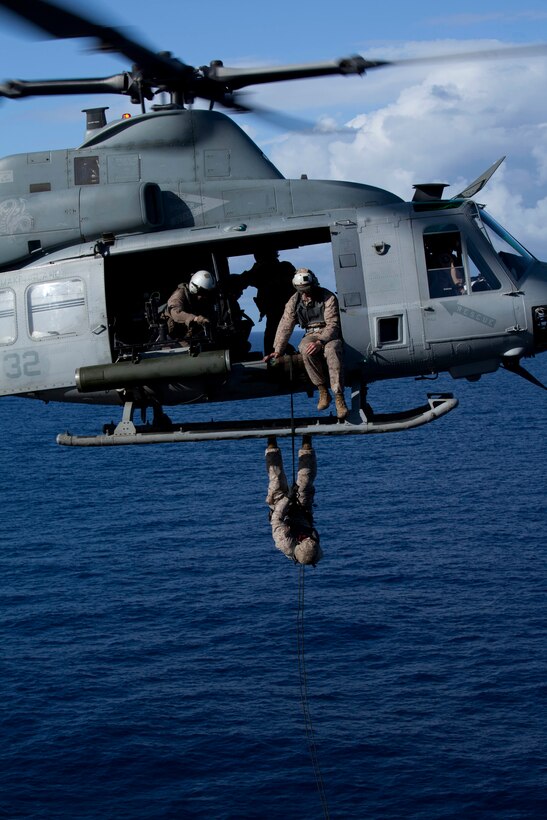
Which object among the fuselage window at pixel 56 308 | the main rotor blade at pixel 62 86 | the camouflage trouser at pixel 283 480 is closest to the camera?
the main rotor blade at pixel 62 86

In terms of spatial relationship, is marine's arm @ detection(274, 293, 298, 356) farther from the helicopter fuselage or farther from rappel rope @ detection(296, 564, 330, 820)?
rappel rope @ detection(296, 564, 330, 820)

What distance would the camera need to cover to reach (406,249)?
893 inches

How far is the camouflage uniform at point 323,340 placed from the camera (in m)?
22.5

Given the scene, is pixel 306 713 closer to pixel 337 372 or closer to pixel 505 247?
pixel 337 372

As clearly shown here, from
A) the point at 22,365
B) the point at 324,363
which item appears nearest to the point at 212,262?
the point at 324,363

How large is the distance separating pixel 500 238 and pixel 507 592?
94287 mm

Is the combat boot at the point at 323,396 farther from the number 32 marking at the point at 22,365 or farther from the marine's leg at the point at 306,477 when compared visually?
the number 32 marking at the point at 22,365

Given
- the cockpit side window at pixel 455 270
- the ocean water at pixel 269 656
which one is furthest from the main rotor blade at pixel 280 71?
the ocean water at pixel 269 656

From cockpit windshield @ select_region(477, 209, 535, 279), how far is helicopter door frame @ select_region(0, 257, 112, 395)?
8037 millimetres

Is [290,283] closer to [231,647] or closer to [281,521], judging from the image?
[281,521]

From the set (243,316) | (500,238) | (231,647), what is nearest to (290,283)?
(243,316)

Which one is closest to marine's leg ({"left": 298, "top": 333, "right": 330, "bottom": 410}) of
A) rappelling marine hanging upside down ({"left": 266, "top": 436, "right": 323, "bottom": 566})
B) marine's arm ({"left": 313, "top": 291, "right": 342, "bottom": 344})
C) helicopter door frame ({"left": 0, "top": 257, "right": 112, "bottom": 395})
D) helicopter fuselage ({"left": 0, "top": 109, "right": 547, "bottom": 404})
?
marine's arm ({"left": 313, "top": 291, "right": 342, "bottom": 344})

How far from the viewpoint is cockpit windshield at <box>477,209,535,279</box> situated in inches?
909

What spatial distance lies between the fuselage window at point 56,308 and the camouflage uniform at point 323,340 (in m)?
4.18
